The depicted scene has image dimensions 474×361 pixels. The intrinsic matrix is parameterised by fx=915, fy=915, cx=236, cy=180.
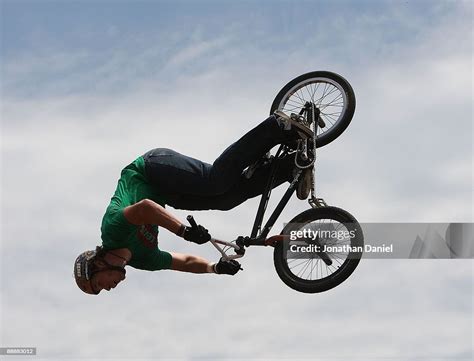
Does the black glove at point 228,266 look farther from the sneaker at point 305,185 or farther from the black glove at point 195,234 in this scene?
the sneaker at point 305,185

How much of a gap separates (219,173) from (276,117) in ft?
3.27

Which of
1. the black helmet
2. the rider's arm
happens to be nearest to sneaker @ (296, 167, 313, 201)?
the rider's arm

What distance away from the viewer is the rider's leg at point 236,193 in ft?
38.3

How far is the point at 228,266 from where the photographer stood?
11539 millimetres

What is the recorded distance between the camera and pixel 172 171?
1141 cm

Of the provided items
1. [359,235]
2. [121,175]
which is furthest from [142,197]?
[359,235]

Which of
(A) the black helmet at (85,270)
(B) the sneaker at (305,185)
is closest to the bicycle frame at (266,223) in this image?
(B) the sneaker at (305,185)

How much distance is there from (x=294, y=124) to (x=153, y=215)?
213 centimetres

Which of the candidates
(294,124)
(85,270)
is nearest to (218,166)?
(294,124)

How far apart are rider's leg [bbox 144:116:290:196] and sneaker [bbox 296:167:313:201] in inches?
20.1

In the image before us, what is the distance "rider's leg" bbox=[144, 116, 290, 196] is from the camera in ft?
Result: 37.3

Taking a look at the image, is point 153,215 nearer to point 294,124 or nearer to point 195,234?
point 195,234

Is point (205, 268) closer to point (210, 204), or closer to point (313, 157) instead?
point (210, 204)

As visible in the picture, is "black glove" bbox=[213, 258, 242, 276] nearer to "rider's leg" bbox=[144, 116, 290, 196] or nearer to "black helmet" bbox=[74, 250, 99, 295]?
"rider's leg" bbox=[144, 116, 290, 196]
